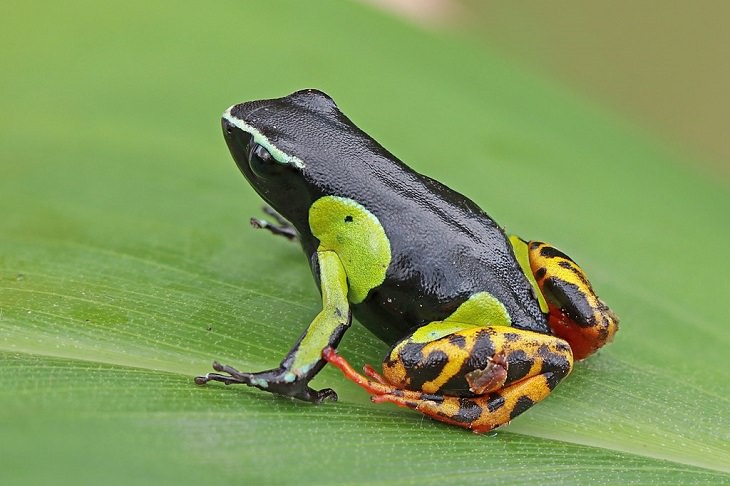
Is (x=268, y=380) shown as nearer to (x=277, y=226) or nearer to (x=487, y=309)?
(x=487, y=309)

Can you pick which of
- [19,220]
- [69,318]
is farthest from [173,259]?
[19,220]

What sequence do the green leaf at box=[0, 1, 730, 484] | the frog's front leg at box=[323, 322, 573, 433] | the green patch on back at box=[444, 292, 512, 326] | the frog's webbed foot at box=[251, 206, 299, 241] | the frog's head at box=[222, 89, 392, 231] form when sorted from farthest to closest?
the frog's webbed foot at box=[251, 206, 299, 241] → the frog's head at box=[222, 89, 392, 231] → the green patch on back at box=[444, 292, 512, 326] → the frog's front leg at box=[323, 322, 573, 433] → the green leaf at box=[0, 1, 730, 484]

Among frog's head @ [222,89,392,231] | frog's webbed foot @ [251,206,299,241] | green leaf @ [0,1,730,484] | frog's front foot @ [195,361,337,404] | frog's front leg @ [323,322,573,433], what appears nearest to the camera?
green leaf @ [0,1,730,484]

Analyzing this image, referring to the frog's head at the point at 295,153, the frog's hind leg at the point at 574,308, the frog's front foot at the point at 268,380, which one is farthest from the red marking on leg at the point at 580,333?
the frog's front foot at the point at 268,380

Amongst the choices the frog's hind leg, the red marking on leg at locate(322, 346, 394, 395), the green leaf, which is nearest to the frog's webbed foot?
the green leaf

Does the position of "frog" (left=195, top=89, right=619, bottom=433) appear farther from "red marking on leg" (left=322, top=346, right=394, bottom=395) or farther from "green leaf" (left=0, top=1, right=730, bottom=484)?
"green leaf" (left=0, top=1, right=730, bottom=484)

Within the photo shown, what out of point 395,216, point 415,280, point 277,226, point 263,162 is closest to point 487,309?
point 415,280
